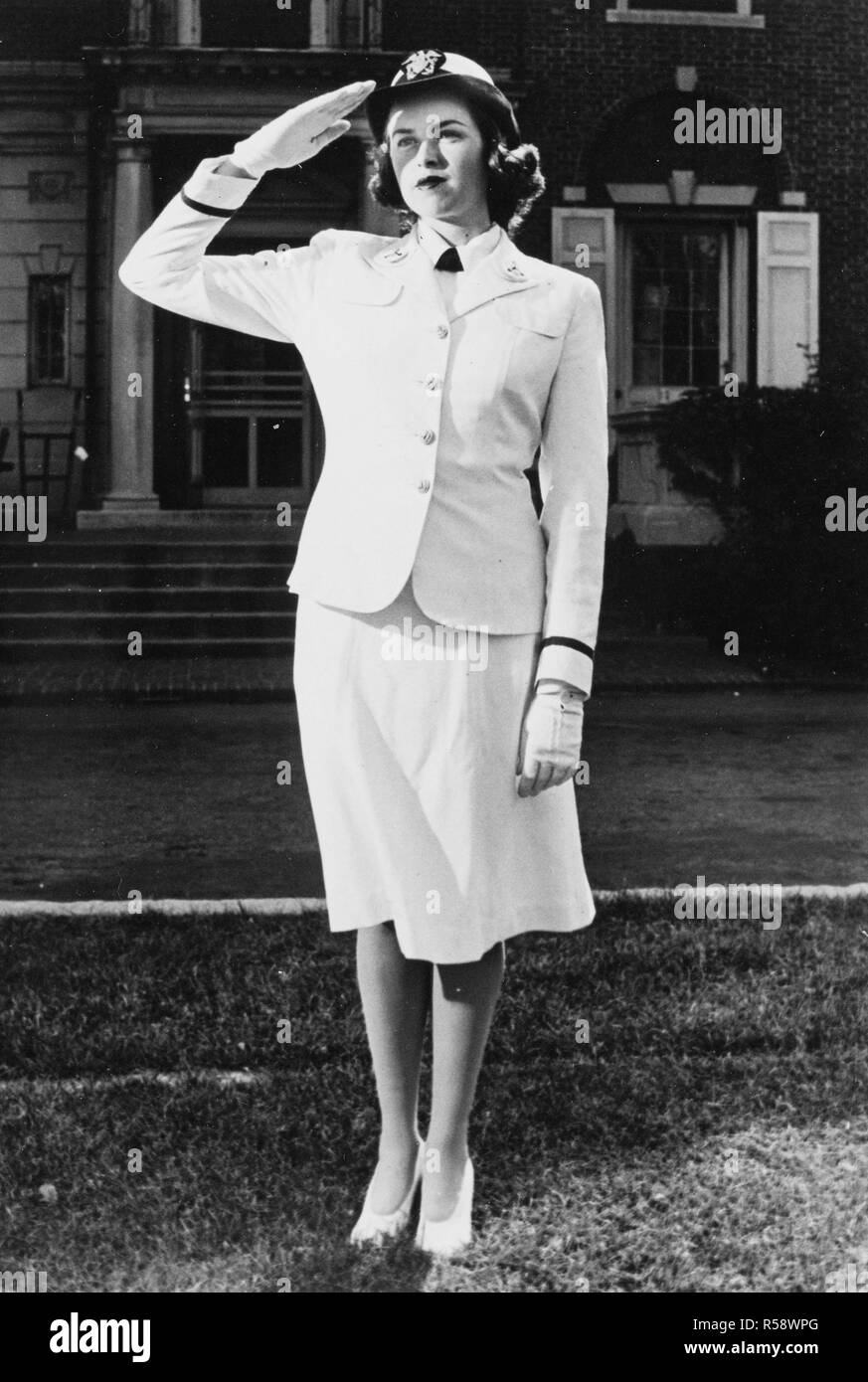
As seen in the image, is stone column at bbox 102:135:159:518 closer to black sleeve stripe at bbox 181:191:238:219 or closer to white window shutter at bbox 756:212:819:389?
white window shutter at bbox 756:212:819:389

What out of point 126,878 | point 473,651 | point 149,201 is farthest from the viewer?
point 149,201

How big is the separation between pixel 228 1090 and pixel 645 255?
9397 millimetres

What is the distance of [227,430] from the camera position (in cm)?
1158

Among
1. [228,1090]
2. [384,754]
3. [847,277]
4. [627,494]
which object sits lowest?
[228,1090]

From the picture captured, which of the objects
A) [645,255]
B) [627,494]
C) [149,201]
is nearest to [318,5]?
[149,201]

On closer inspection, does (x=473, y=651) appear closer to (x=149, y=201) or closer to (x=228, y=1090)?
(x=228, y=1090)

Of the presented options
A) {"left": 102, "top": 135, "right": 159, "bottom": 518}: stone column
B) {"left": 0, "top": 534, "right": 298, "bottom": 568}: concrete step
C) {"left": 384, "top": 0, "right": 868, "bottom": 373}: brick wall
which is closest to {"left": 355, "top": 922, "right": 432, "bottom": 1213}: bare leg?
{"left": 384, "top": 0, "right": 868, "bottom": 373}: brick wall

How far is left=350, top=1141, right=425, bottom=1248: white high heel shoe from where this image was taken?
2574 millimetres

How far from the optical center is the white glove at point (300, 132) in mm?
2328

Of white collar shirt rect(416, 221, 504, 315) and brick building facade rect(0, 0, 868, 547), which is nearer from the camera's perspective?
white collar shirt rect(416, 221, 504, 315)

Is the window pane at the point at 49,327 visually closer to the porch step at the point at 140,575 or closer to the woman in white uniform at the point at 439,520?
the porch step at the point at 140,575

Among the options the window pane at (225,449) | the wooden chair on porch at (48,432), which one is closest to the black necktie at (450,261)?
the window pane at (225,449)

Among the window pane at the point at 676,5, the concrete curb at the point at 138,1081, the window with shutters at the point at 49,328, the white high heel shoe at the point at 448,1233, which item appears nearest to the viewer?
the white high heel shoe at the point at 448,1233

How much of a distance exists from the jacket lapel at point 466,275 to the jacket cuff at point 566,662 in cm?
54
